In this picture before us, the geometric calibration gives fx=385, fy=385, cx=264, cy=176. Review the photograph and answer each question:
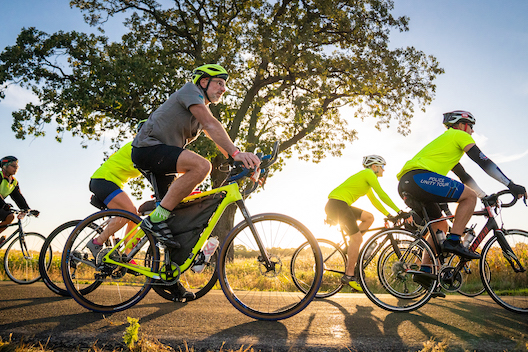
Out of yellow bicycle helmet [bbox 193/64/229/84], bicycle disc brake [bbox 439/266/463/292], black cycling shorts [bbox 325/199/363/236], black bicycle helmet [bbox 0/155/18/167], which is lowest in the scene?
bicycle disc brake [bbox 439/266/463/292]

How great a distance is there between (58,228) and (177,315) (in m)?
2.09

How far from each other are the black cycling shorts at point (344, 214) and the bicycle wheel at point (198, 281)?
9.73ft

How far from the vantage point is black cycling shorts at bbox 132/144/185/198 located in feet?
11.3

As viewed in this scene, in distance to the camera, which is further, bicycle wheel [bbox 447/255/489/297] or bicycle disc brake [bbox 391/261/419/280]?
bicycle wheel [bbox 447/255/489/297]

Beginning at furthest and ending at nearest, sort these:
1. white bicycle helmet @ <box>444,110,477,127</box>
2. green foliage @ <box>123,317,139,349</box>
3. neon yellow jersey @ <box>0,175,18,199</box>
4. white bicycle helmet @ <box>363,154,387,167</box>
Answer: neon yellow jersey @ <box>0,175,18,199</box> < white bicycle helmet @ <box>363,154,387,167</box> < white bicycle helmet @ <box>444,110,477,127</box> < green foliage @ <box>123,317,139,349</box>

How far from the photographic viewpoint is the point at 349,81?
15742mm

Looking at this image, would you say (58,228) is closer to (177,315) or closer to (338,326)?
(177,315)

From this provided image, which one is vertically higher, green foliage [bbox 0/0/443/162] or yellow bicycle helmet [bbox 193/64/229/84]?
green foliage [bbox 0/0/443/162]

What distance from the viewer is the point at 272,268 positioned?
3443mm

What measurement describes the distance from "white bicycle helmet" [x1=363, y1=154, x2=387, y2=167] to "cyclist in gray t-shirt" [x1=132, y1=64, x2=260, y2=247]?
12.5 feet

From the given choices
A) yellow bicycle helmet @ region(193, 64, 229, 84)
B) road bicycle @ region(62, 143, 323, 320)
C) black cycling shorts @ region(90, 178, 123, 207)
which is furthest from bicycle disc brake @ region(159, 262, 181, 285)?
yellow bicycle helmet @ region(193, 64, 229, 84)

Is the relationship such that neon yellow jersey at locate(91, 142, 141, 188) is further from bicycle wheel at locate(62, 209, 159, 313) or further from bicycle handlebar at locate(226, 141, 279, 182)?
bicycle handlebar at locate(226, 141, 279, 182)

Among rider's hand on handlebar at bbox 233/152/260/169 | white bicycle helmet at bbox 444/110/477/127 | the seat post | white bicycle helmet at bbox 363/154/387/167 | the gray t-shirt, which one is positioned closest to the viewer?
rider's hand on handlebar at bbox 233/152/260/169

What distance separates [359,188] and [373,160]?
26.3 inches
